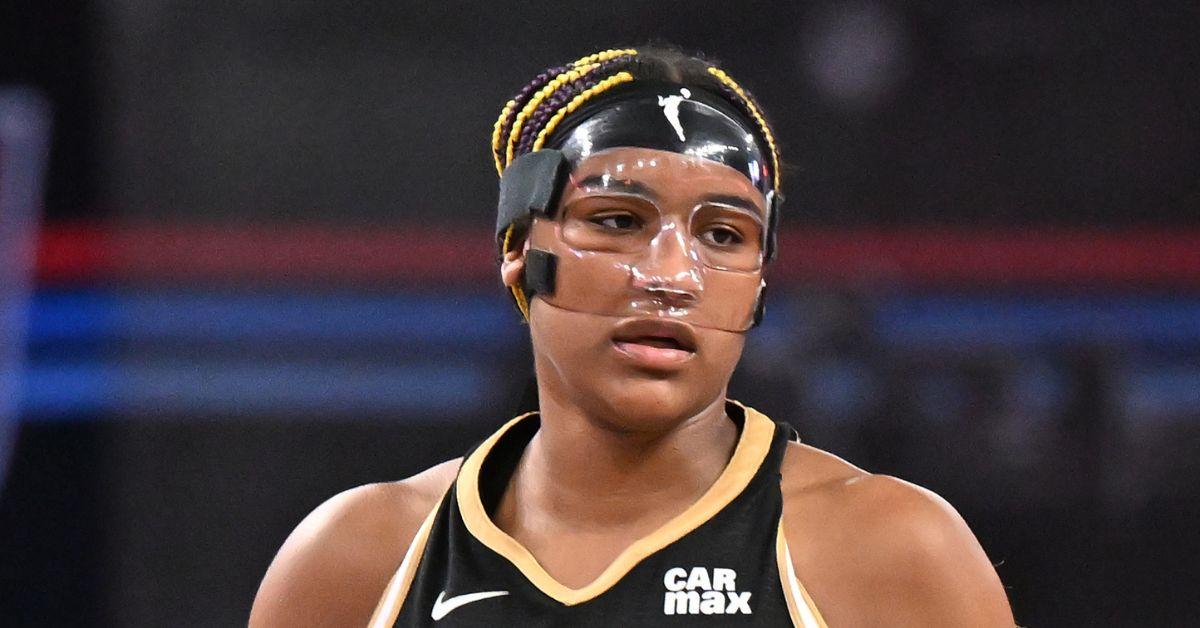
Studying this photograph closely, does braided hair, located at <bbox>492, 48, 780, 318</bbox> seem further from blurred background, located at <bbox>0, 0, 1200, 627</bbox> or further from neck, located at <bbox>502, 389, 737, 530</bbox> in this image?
blurred background, located at <bbox>0, 0, 1200, 627</bbox>

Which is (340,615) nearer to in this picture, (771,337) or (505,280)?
(505,280)

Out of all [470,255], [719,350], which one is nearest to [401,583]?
[719,350]

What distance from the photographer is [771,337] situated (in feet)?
7.71

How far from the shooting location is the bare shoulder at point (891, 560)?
1169mm

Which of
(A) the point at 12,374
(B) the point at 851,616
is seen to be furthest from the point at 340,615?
(A) the point at 12,374

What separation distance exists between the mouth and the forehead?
11 cm

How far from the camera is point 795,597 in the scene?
3.83ft

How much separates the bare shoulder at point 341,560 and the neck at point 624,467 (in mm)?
137

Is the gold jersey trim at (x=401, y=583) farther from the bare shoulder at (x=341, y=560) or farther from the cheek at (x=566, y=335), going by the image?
the cheek at (x=566, y=335)

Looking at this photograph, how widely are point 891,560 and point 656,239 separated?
32 centimetres

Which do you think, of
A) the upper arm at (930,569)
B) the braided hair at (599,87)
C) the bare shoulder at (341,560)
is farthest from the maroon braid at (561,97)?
the upper arm at (930,569)

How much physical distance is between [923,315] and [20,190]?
145cm

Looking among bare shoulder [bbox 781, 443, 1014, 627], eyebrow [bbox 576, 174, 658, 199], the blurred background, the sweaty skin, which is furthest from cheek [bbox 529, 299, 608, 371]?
the blurred background

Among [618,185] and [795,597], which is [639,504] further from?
[618,185]
